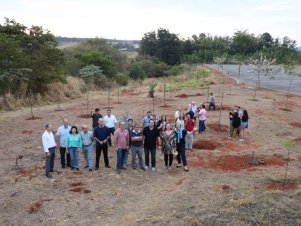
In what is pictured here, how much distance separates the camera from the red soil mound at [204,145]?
14.4 metres

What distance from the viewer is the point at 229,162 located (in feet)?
41.2

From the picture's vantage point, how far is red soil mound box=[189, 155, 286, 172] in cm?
1208

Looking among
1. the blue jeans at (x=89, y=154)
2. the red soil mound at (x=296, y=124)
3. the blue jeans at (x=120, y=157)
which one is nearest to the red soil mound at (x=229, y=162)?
the blue jeans at (x=120, y=157)

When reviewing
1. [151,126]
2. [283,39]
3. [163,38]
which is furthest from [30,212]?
[283,39]

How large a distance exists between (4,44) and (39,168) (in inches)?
577

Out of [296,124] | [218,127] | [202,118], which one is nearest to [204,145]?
[202,118]

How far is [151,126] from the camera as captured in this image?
436 inches

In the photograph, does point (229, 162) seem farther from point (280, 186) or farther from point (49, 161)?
point (49, 161)

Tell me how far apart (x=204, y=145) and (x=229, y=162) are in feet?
7.08

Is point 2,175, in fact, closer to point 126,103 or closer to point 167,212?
point 167,212

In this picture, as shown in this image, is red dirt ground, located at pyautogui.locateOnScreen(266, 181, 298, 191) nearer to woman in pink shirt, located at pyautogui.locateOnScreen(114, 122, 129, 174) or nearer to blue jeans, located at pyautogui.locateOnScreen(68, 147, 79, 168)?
woman in pink shirt, located at pyautogui.locateOnScreen(114, 122, 129, 174)

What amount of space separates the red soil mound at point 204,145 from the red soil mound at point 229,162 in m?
1.24

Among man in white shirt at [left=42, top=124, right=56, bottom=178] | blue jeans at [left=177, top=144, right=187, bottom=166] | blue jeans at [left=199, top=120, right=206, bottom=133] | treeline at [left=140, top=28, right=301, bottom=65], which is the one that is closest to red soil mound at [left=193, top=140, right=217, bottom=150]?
blue jeans at [left=199, top=120, right=206, bottom=133]

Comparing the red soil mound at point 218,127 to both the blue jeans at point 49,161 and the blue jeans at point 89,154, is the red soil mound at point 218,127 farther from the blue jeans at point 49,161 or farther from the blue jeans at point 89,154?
the blue jeans at point 49,161
